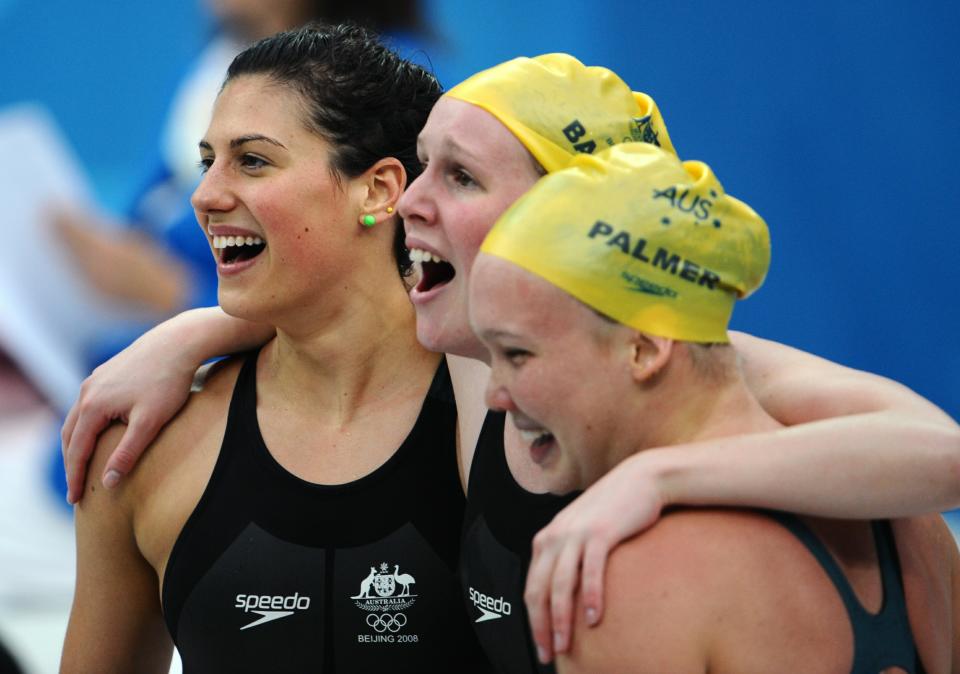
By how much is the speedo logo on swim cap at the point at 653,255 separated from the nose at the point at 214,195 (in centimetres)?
95

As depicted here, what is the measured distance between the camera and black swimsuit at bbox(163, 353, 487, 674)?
258 centimetres

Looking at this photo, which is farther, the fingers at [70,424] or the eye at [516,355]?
the fingers at [70,424]

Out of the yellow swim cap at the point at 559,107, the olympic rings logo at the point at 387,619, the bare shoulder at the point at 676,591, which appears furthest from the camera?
the olympic rings logo at the point at 387,619

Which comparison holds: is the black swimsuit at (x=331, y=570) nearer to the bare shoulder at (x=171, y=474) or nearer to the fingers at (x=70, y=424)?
the bare shoulder at (x=171, y=474)

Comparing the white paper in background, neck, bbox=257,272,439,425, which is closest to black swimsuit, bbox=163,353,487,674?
neck, bbox=257,272,439,425

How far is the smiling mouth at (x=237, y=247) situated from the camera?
266 cm

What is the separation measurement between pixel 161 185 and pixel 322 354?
2.67 metres

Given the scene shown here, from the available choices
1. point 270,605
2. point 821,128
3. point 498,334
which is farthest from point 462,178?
point 821,128

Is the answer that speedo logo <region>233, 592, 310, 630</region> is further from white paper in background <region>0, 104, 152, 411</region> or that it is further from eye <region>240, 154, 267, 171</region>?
white paper in background <region>0, 104, 152, 411</region>

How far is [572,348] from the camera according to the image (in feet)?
6.22

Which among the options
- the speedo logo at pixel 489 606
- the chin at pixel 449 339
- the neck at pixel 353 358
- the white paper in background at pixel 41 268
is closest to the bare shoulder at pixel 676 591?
the speedo logo at pixel 489 606

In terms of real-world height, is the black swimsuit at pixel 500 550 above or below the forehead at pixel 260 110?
below

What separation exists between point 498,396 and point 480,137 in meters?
0.46

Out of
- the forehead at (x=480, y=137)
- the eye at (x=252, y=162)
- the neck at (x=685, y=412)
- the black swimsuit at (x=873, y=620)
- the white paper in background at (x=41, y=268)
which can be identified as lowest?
the black swimsuit at (x=873, y=620)
